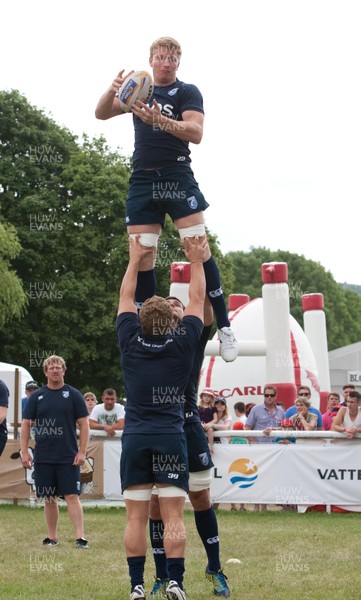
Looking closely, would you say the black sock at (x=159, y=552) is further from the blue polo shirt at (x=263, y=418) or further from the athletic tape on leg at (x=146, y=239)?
the blue polo shirt at (x=263, y=418)

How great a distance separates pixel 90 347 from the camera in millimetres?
39812

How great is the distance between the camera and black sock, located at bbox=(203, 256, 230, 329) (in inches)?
332

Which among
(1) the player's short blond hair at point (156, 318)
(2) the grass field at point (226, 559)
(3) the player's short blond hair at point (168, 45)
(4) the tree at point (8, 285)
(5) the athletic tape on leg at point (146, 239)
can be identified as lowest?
(2) the grass field at point (226, 559)

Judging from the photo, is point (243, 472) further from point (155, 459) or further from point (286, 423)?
point (155, 459)

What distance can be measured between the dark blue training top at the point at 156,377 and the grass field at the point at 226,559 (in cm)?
168

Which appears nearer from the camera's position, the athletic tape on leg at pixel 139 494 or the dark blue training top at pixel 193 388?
the athletic tape on leg at pixel 139 494

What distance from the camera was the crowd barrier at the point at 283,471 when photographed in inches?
618

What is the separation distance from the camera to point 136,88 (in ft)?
25.6

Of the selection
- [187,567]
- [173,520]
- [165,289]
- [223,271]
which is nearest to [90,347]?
[165,289]

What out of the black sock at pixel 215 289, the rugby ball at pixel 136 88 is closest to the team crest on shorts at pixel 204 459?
the black sock at pixel 215 289

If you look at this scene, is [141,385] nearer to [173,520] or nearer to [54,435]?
[173,520]

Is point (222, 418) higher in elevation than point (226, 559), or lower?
higher

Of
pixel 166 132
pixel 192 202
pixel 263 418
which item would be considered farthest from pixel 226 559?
pixel 263 418

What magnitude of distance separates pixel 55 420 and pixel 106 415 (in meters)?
4.97
